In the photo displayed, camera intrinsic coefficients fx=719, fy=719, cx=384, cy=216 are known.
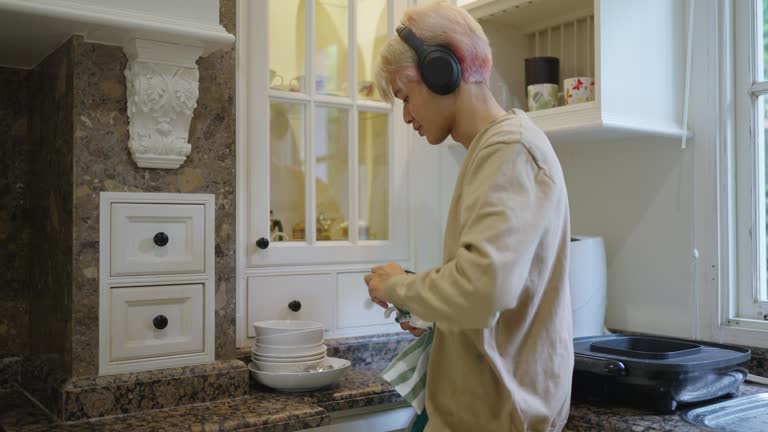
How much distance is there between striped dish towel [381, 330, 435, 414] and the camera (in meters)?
1.24

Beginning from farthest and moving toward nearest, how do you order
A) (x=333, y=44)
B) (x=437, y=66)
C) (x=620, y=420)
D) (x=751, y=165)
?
(x=333, y=44), (x=751, y=165), (x=620, y=420), (x=437, y=66)

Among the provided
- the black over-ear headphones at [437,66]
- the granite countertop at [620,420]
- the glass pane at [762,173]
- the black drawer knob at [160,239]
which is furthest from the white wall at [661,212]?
the black drawer knob at [160,239]

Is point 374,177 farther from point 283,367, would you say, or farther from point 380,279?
point 380,279

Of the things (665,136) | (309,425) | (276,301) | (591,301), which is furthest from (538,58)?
(309,425)

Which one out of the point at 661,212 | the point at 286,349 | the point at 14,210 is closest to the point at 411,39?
the point at 286,349

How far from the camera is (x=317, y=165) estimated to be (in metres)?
2.31

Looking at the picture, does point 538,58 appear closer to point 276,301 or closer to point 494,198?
point 276,301

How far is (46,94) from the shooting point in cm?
191

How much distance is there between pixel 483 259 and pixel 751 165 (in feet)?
4.50

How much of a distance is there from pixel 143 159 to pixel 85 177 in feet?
0.46

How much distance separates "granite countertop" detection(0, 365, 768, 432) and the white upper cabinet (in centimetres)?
74

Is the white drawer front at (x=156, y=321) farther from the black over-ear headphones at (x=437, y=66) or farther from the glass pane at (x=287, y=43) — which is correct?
the black over-ear headphones at (x=437, y=66)

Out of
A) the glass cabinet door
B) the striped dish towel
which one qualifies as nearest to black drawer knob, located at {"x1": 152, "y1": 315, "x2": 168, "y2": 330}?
the glass cabinet door

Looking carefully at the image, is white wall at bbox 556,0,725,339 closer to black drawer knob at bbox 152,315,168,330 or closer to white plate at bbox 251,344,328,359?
white plate at bbox 251,344,328,359
